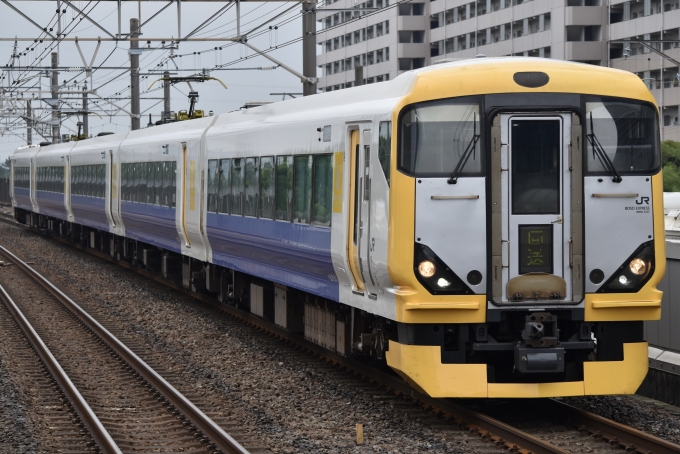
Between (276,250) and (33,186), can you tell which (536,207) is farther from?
(33,186)

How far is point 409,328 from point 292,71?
34.5ft

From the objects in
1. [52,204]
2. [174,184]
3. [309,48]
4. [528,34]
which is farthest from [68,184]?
[528,34]

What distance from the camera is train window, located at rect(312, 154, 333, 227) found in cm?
1131

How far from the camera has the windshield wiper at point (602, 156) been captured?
9352 mm

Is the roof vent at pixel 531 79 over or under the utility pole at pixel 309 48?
under

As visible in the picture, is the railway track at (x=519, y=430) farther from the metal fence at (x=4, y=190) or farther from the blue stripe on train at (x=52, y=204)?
the metal fence at (x=4, y=190)

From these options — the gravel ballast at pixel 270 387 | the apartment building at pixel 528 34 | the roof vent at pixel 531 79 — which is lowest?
the gravel ballast at pixel 270 387

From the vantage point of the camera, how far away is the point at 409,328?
30.6ft

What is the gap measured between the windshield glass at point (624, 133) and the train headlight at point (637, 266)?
0.71m

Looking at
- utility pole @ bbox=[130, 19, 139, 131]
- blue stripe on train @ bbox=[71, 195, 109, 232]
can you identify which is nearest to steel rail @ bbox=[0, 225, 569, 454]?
blue stripe on train @ bbox=[71, 195, 109, 232]

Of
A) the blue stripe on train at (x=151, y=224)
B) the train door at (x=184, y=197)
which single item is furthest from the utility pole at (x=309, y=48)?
the blue stripe on train at (x=151, y=224)

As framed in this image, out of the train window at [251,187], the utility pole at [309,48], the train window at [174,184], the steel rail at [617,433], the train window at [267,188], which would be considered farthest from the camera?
the train window at [174,184]

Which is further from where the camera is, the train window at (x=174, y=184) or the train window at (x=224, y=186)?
the train window at (x=174, y=184)

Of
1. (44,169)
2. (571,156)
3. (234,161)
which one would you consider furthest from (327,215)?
(44,169)
